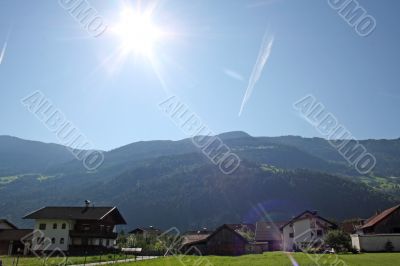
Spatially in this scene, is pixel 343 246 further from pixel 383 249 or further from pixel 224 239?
pixel 224 239

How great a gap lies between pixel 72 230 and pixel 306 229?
50654 millimetres

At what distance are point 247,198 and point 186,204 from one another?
32856 mm

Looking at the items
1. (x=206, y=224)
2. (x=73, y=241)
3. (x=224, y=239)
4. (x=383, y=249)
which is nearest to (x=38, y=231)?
(x=73, y=241)

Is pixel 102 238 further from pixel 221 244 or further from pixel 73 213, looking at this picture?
pixel 221 244

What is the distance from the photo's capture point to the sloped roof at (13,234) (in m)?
67.5

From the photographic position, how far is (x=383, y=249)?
192 ft

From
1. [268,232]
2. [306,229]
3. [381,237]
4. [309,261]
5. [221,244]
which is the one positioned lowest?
[309,261]

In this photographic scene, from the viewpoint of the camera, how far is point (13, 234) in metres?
69.0

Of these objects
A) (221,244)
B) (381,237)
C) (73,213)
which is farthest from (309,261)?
(73,213)

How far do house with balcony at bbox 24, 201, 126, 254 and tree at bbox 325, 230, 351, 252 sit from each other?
3912 cm

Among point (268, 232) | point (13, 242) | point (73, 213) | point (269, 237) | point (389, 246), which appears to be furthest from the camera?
point (268, 232)

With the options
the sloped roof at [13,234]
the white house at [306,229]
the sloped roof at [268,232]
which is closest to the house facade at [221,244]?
the white house at [306,229]

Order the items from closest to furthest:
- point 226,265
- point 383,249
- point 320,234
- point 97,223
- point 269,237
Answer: point 226,265, point 383,249, point 97,223, point 320,234, point 269,237

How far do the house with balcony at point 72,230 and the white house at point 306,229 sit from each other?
40681mm
